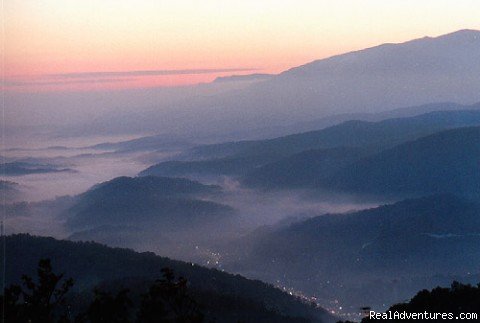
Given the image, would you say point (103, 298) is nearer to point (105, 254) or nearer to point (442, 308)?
point (442, 308)

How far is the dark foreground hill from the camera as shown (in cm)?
13212

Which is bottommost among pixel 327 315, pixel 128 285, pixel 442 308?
pixel 327 315

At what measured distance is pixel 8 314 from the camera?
113 feet

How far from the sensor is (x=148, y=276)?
6191 inches

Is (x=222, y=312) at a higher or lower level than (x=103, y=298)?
lower

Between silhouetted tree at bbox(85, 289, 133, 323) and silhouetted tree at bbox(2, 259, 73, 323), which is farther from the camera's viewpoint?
silhouetted tree at bbox(85, 289, 133, 323)

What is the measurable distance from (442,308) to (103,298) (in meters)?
60.9

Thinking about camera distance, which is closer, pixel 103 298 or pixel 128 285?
pixel 103 298

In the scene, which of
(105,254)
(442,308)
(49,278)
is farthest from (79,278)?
(49,278)

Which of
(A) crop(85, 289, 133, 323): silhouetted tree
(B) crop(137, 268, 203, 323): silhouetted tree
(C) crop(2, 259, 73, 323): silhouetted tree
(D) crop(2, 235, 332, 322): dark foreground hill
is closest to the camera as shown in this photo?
(B) crop(137, 268, 203, 323): silhouetted tree

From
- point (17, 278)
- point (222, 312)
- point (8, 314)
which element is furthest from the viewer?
point (17, 278)

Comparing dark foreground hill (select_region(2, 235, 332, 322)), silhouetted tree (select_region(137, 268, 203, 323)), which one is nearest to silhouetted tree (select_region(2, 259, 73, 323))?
silhouetted tree (select_region(137, 268, 203, 323))

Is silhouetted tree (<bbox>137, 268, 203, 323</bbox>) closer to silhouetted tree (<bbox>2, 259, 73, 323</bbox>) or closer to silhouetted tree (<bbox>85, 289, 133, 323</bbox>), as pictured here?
silhouetted tree (<bbox>85, 289, 133, 323</bbox>)

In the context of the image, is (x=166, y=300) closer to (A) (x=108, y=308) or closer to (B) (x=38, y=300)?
(A) (x=108, y=308)
